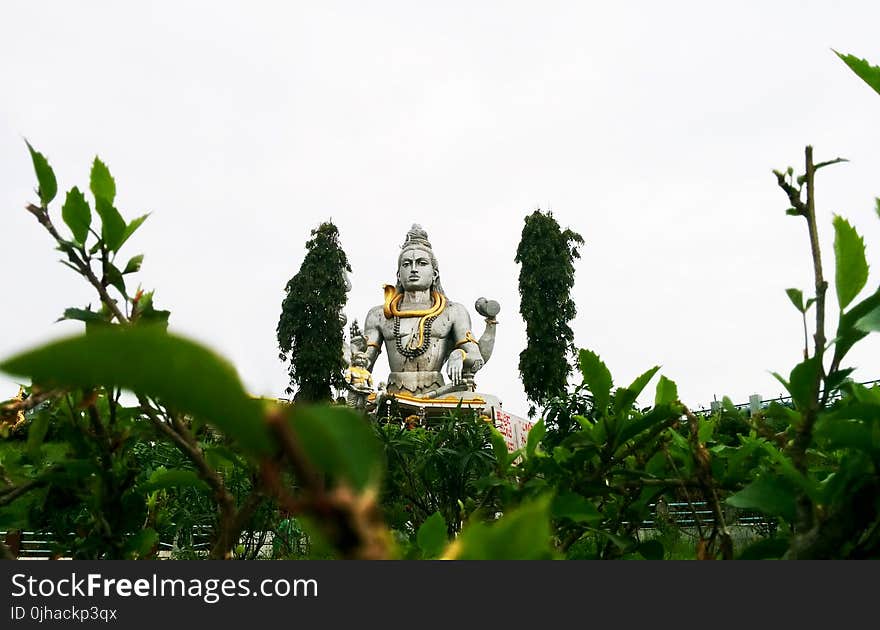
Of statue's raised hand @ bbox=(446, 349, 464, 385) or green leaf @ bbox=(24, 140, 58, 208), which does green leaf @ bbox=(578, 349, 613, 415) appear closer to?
green leaf @ bbox=(24, 140, 58, 208)

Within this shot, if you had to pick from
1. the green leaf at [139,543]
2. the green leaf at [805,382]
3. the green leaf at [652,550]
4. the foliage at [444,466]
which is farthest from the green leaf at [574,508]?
the foliage at [444,466]

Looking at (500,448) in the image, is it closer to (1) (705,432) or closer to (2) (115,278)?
(1) (705,432)

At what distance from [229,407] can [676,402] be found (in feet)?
2.44

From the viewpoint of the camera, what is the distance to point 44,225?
2.03 ft

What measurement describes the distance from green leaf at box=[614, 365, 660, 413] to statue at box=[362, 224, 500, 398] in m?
9.91

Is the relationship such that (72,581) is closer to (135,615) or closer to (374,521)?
(135,615)

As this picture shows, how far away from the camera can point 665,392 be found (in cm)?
92

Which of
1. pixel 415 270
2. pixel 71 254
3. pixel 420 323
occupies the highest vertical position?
pixel 415 270

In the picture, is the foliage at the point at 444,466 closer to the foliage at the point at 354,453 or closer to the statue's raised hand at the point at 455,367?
the foliage at the point at 354,453

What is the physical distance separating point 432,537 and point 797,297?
356mm

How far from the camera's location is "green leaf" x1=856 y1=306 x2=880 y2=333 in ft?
1.60

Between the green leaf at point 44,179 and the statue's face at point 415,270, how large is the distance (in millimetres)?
10634

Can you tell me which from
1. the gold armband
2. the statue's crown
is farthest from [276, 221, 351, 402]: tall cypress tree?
the gold armband

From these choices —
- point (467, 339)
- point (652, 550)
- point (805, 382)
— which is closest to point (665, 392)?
point (652, 550)
